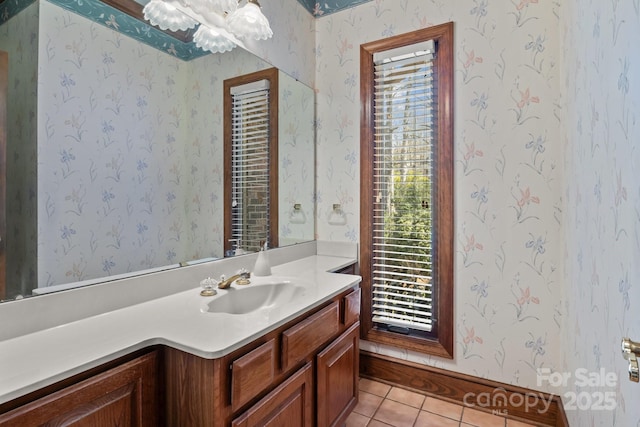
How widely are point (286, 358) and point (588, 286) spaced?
1.11 metres

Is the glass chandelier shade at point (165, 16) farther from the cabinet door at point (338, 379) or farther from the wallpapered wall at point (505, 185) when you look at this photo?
the cabinet door at point (338, 379)

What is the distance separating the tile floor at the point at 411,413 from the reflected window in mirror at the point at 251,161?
111 cm

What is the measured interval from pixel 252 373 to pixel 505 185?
1.61 meters

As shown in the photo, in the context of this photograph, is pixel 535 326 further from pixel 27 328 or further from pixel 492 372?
pixel 27 328

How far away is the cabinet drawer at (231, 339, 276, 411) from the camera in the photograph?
2.97 feet

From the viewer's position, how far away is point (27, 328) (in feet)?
3.05

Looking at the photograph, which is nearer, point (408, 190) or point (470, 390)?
point (470, 390)

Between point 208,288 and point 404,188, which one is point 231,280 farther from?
point 404,188

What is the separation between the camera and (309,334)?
1247 mm

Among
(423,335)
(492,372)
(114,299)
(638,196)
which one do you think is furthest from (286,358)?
(492,372)

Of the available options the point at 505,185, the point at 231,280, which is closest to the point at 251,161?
the point at 231,280

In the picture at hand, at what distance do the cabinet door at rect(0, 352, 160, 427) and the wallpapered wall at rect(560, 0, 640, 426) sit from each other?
3.92 feet

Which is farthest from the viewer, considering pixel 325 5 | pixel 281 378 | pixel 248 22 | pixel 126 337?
pixel 325 5

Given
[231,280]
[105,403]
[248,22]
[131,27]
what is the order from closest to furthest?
[105,403] → [131,27] → [231,280] → [248,22]
